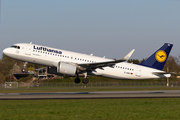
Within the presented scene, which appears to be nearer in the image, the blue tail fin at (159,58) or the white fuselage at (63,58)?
the white fuselage at (63,58)

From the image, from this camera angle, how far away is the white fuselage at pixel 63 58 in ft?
128

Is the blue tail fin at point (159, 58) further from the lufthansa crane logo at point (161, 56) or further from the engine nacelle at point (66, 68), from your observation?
the engine nacelle at point (66, 68)

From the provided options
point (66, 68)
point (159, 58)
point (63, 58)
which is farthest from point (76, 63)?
point (159, 58)

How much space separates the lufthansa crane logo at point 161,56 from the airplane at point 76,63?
3275mm

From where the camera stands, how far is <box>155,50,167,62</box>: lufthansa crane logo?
49250 millimetres

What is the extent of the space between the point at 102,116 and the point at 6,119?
770cm

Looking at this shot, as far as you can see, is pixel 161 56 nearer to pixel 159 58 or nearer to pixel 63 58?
pixel 159 58

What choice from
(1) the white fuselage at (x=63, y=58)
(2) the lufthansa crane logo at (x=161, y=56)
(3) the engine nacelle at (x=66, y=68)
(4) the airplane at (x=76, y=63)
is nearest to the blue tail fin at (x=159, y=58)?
(2) the lufthansa crane logo at (x=161, y=56)

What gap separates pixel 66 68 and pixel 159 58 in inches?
759

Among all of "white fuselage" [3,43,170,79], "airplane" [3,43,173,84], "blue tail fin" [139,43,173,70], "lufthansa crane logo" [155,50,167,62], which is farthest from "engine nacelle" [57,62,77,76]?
"lufthansa crane logo" [155,50,167,62]

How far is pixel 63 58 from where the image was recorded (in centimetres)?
4044

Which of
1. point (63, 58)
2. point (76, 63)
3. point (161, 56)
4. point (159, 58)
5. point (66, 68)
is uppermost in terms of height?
point (161, 56)

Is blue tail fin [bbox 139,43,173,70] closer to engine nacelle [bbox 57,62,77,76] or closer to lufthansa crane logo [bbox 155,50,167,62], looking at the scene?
lufthansa crane logo [bbox 155,50,167,62]

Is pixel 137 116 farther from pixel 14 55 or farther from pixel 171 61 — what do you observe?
pixel 171 61
